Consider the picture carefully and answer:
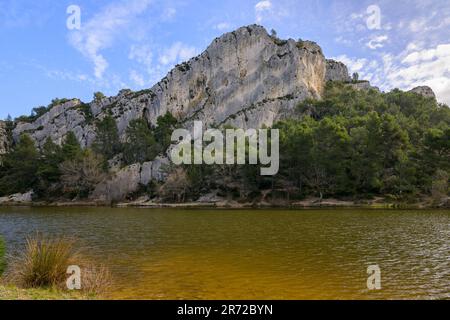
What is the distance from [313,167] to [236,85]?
69832 mm

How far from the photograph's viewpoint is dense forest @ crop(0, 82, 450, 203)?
58250 millimetres

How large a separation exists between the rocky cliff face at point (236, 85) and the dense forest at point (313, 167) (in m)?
21.3

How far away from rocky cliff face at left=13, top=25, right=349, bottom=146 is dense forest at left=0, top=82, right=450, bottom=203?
2128 centimetres

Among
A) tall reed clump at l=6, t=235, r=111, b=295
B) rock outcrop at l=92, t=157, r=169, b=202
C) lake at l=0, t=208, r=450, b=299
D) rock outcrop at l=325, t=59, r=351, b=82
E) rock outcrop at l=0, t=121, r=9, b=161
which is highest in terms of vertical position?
rock outcrop at l=325, t=59, r=351, b=82

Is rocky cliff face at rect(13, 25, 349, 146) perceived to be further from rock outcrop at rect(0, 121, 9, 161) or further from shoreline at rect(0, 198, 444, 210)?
shoreline at rect(0, 198, 444, 210)

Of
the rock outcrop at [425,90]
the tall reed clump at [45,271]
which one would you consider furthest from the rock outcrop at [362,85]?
the tall reed clump at [45,271]

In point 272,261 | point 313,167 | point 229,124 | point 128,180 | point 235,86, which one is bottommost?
point 272,261

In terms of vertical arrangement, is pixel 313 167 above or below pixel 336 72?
below

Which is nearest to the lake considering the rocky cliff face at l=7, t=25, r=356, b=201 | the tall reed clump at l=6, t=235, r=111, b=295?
the tall reed clump at l=6, t=235, r=111, b=295

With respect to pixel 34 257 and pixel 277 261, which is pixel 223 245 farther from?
pixel 34 257

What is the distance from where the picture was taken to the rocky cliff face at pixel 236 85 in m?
120

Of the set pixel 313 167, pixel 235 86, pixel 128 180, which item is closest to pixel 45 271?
pixel 313 167

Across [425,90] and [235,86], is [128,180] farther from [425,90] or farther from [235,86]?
[425,90]

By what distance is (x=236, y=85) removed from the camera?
12962 cm
